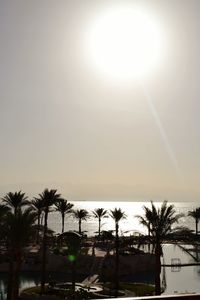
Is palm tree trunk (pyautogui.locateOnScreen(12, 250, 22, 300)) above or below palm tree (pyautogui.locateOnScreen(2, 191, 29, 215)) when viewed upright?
below

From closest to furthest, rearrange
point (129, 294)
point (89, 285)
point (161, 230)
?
point (161, 230) < point (129, 294) < point (89, 285)

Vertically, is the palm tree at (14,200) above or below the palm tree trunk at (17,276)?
above

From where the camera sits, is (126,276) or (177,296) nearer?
(177,296)

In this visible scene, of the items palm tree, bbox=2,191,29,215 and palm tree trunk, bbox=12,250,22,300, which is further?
palm tree, bbox=2,191,29,215

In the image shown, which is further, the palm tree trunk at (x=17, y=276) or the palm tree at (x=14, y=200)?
the palm tree at (x=14, y=200)

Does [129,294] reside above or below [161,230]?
below

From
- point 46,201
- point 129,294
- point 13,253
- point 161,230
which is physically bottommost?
point 129,294

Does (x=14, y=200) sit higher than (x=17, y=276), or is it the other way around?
(x=14, y=200)

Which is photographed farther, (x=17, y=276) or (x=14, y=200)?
(x=14, y=200)

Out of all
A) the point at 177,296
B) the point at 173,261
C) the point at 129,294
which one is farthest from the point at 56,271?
the point at 177,296

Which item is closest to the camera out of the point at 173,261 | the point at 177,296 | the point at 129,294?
the point at 177,296

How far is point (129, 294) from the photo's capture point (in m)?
34.2

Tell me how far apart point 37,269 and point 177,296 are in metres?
48.2

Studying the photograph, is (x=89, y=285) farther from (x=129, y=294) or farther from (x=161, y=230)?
(x=161, y=230)
